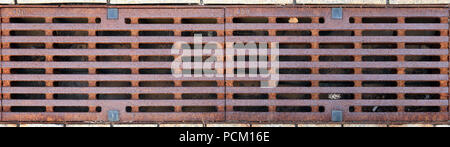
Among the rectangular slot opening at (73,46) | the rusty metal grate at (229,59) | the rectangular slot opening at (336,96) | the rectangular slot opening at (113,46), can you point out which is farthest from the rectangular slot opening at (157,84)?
the rectangular slot opening at (336,96)

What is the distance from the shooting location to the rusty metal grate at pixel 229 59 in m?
3.65

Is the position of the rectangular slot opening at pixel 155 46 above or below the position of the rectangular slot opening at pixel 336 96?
above

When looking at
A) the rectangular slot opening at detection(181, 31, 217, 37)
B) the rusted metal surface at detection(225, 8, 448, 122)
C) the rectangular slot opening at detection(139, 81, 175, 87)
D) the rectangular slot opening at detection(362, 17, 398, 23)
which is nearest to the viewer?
the rusted metal surface at detection(225, 8, 448, 122)

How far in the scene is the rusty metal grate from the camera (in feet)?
12.0

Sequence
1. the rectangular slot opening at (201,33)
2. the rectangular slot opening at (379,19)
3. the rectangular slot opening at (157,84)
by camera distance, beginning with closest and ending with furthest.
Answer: the rectangular slot opening at (201,33) < the rectangular slot opening at (379,19) < the rectangular slot opening at (157,84)

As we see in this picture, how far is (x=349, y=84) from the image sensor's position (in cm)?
394

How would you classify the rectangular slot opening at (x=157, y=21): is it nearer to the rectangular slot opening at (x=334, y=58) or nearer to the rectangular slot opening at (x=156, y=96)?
the rectangular slot opening at (x=156, y=96)

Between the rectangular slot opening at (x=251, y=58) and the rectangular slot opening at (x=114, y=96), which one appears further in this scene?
the rectangular slot opening at (x=114, y=96)

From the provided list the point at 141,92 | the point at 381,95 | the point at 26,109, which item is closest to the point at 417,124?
the point at 381,95

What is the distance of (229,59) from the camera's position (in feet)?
12.0

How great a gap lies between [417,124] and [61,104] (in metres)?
4.24

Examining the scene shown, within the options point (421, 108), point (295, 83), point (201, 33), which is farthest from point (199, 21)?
point (421, 108)

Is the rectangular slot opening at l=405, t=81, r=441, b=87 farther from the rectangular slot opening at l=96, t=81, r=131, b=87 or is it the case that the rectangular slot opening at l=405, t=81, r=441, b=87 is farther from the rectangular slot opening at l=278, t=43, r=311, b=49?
the rectangular slot opening at l=96, t=81, r=131, b=87

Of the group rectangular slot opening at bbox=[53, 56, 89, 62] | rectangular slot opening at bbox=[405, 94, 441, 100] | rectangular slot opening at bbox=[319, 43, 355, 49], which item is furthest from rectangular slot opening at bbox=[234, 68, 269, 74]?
rectangular slot opening at bbox=[53, 56, 89, 62]
